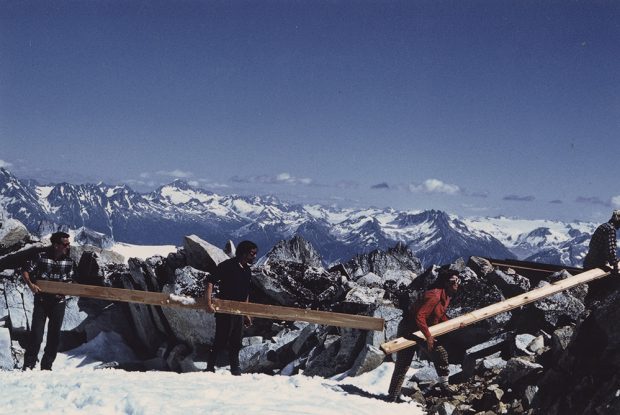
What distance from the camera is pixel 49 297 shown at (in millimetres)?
10711

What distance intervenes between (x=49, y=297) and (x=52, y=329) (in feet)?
2.43

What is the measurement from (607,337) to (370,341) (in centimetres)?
634

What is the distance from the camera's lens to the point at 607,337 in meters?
7.96

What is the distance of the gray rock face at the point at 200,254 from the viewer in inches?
734

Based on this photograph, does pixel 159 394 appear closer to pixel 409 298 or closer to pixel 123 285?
pixel 409 298

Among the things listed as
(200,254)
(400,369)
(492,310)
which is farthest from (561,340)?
(200,254)

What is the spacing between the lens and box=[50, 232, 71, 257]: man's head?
10.8 m

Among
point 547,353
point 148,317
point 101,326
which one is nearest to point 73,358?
point 101,326

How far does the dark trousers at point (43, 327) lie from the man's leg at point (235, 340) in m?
3.55

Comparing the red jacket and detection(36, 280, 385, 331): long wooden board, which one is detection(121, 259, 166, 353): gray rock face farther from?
the red jacket

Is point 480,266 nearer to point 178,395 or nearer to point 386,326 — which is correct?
point 386,326

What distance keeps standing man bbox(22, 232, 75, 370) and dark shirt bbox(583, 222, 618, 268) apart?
1194 centimetres

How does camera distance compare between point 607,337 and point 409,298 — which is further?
point 409,298

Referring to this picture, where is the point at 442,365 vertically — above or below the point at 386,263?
above
